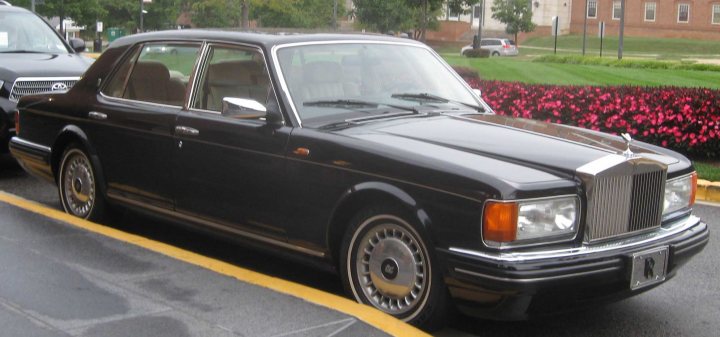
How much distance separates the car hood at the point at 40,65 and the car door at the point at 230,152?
489cm

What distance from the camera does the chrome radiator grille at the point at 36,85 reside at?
10.3m

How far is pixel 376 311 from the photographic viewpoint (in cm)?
484

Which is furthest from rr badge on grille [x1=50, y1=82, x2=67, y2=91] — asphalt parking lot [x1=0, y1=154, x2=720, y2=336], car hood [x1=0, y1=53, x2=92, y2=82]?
asphalt parking lot [x1=0, y1=154, x2=720, y2=336]

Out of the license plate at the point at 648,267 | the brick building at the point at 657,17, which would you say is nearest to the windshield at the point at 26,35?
the license plate at the point at 648,267

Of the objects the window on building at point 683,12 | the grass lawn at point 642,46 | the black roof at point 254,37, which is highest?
the window on building at point 683,12

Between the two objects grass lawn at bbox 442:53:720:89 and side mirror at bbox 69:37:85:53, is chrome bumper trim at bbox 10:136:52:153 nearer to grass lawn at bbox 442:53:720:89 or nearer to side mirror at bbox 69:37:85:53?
side mirror at bbox 69:37:85:53

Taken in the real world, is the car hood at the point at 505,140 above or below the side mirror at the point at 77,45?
below

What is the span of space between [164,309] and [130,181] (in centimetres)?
224

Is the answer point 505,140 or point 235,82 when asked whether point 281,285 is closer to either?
point 505,140

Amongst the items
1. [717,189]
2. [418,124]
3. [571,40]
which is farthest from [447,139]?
[571,40]

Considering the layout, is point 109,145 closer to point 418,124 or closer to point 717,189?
point 418,124

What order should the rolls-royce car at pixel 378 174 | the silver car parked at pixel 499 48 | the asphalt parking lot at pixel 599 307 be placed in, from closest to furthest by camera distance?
the rolls-royce car at pixel 378 174 < the asphalt parking lot at pixel 599 307 < the silver car parked at pixel 499 48

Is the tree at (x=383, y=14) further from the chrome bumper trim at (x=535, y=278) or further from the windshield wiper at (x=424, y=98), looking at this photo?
the chrome bumper trim at (x=535, y=278)

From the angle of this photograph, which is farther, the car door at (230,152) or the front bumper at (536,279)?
the car door at (230,152)
